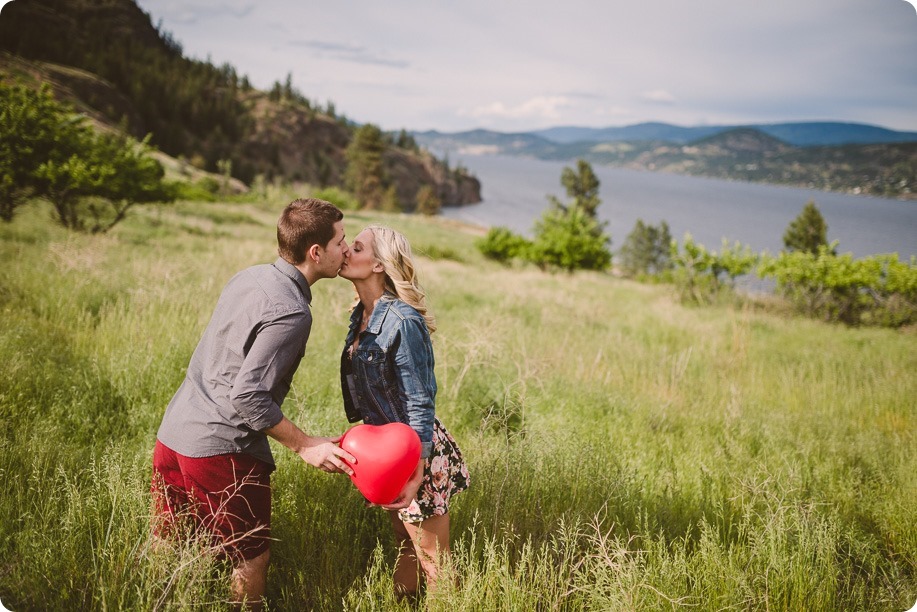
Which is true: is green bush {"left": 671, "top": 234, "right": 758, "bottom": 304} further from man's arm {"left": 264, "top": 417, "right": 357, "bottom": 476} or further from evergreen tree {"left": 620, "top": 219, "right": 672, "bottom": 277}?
evergreen tree {"left": 620, "top": 219, "right": 672, "bottom": 277}

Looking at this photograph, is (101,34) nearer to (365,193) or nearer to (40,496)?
(365,193)

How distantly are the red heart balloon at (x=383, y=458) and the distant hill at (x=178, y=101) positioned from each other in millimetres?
40717

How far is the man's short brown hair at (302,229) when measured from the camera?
214 centimetres

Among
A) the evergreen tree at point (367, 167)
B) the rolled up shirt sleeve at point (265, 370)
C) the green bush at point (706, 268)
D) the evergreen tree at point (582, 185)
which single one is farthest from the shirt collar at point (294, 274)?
the evergreen tree at point (367, 167)

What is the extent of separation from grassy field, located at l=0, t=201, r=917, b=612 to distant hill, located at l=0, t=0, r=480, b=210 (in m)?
37.6

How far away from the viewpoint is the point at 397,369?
7.50 ft

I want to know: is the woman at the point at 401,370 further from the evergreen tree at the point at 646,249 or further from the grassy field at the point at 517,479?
the evergreen tree at the point at 646,249

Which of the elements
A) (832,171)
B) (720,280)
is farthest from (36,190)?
(832,171)

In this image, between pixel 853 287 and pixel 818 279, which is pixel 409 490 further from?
pixel 853 287

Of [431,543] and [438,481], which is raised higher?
[438,481]

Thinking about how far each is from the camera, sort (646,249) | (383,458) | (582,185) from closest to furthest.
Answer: (383,458) < (582,185) < (646,249)

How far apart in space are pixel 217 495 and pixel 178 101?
84.5 m

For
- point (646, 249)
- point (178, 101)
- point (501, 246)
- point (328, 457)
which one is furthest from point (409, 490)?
point (178, 101)

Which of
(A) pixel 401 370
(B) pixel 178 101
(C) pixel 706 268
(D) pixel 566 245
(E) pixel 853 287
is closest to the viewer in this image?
(A) pixel 401 370
